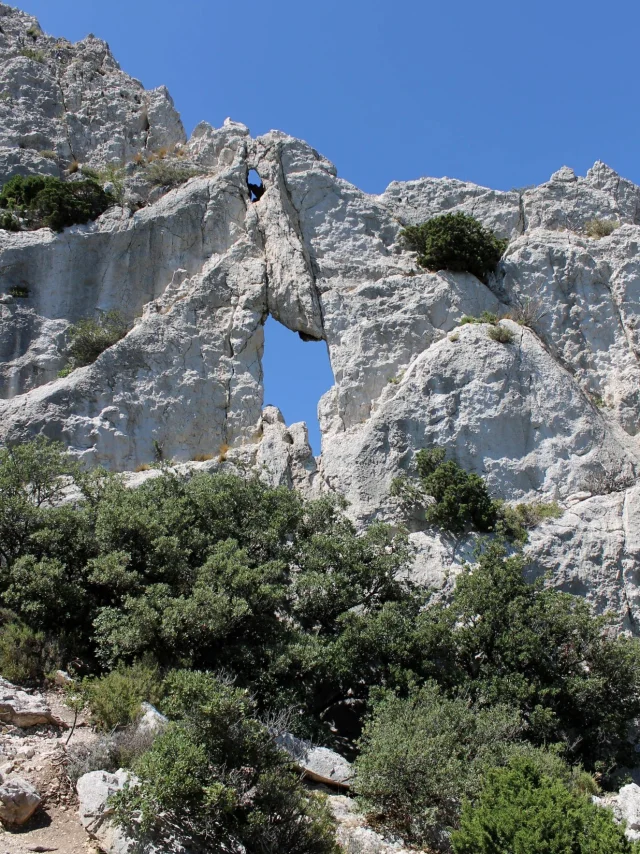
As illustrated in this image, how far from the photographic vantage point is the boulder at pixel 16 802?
9375mm

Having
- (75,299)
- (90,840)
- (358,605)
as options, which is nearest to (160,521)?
(358,605)

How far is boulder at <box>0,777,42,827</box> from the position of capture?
9.38 m

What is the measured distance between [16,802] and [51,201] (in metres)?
22.6

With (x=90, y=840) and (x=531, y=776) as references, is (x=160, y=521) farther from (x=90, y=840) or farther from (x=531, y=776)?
(x=531, y=776)

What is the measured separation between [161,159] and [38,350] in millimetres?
10678

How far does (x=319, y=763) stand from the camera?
42.6 ft

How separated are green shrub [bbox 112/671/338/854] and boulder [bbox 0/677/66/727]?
2473 mm

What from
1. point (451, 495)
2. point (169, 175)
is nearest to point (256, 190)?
point (169, 175)

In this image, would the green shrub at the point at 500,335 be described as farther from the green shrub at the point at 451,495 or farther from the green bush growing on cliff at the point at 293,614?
the green bush growing on cliff at the point at 293,614

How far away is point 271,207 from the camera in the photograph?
89.6 ft

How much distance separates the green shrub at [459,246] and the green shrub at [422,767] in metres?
16.4

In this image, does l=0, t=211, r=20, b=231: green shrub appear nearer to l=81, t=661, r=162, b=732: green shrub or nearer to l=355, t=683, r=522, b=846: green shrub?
l=81, t=661, r=162, b=732: green shrub

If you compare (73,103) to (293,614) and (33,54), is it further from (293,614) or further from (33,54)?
(293,614)

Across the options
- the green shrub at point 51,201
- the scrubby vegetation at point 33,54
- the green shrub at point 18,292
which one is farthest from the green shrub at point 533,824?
the scrubby vegetation at point 33,54
